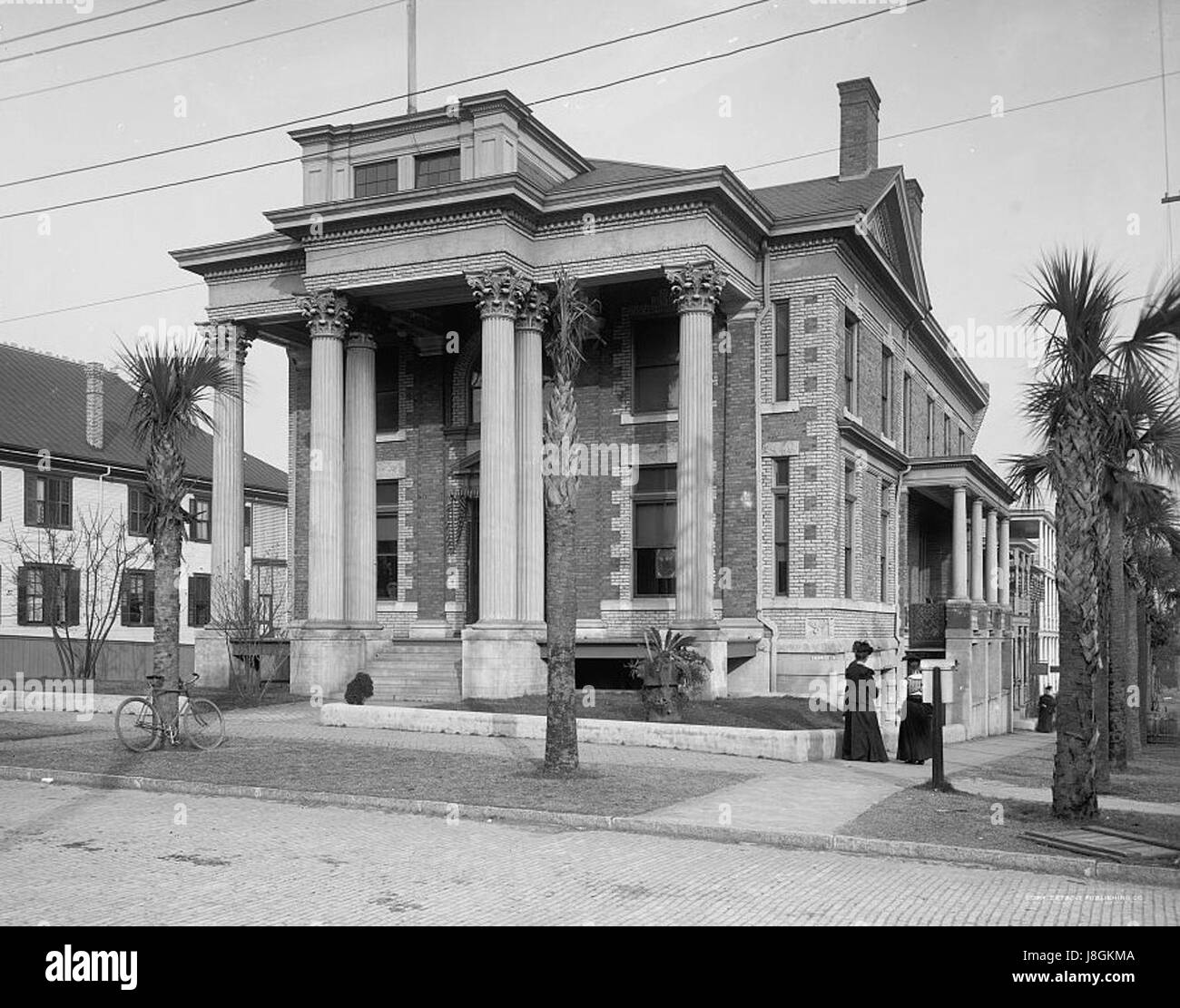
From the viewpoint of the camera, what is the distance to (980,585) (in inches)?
1535

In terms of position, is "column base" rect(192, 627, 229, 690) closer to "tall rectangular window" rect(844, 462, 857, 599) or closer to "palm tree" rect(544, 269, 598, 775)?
"tall rectangular window" rect(844, 462, 857, 599)

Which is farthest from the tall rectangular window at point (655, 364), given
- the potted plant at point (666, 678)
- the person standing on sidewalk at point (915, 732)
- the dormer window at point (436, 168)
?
the person standing on sidewalk at point (915, 732)

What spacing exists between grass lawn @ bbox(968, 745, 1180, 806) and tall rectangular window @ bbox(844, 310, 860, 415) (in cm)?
954

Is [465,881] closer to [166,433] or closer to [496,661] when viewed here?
[166,433]

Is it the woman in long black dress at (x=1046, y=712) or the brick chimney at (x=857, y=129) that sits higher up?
the brick chimney at (x=857, y=129)

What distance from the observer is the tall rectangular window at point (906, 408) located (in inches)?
1419

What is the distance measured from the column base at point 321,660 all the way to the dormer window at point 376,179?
34.4ft

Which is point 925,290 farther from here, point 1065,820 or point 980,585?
point 1065,820

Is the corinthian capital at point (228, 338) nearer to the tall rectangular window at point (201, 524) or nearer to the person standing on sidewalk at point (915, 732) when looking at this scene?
the person standing on sidewalk at point (915, 732)

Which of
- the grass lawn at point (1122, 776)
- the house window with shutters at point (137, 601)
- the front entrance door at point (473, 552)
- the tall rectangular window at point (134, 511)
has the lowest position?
the grass lawn at point (1122, 776)

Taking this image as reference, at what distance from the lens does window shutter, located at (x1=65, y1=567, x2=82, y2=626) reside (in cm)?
4206

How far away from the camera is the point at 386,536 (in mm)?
31922
